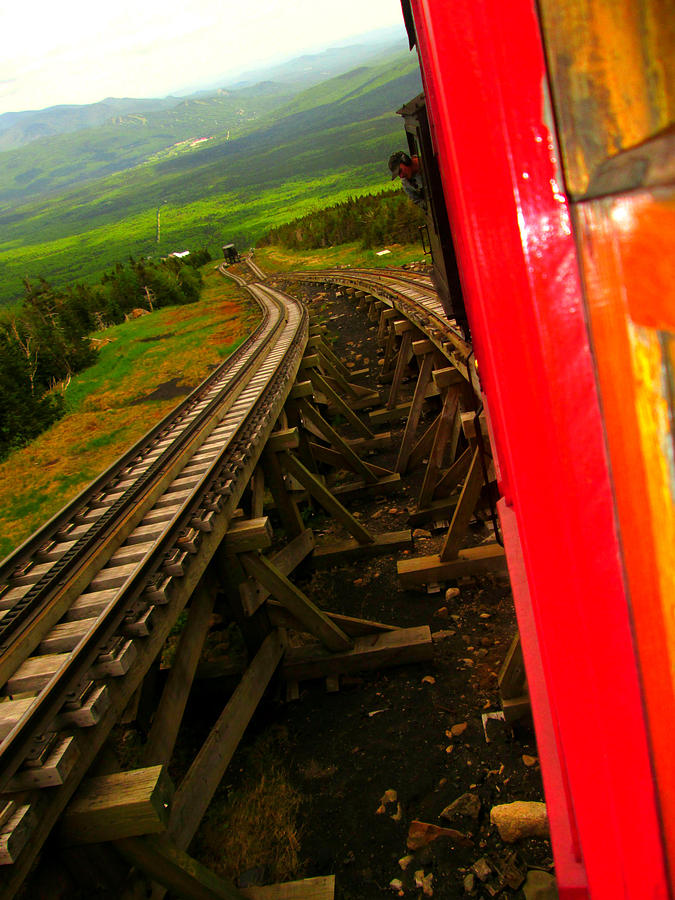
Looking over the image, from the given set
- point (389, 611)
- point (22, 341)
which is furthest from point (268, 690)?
point (22, 341)

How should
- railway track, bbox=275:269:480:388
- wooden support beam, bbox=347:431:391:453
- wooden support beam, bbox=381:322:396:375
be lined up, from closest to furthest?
1. railway track, bbox=275:269:480:388
2. wooden support beam, bbox=347:431:391:453
3. wooden support beam, bbox=381:322:396:375

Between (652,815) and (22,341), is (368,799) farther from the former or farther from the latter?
(22,341)

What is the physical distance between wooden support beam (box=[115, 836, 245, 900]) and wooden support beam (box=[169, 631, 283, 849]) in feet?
0.79

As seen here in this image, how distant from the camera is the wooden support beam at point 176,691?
325cm

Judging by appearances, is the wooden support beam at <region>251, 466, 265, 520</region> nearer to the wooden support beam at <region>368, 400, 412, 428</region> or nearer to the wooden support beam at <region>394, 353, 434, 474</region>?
the wooden support beam at <region>394, 353, 434, 474</region>

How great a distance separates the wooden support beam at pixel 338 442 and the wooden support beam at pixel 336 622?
3333mm

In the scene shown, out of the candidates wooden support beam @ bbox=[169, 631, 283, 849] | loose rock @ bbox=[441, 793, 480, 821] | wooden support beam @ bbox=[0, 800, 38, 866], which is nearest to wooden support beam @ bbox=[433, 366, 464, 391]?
wooden support beam @ bbox=[169, 631, 283, 849]

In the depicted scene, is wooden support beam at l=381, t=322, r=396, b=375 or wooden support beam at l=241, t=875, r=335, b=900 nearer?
wooden support beam at l=241, t=875, r=335, b=900

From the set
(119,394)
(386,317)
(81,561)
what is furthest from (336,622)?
(119,394)

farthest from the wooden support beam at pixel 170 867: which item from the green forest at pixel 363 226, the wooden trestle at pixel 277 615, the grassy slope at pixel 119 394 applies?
the green forest at pixel 363 226

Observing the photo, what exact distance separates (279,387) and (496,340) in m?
7.49

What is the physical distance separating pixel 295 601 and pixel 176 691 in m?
1.47

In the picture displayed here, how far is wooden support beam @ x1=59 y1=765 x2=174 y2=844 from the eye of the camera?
7.75 ft

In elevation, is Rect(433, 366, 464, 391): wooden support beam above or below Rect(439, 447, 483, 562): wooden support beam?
above
